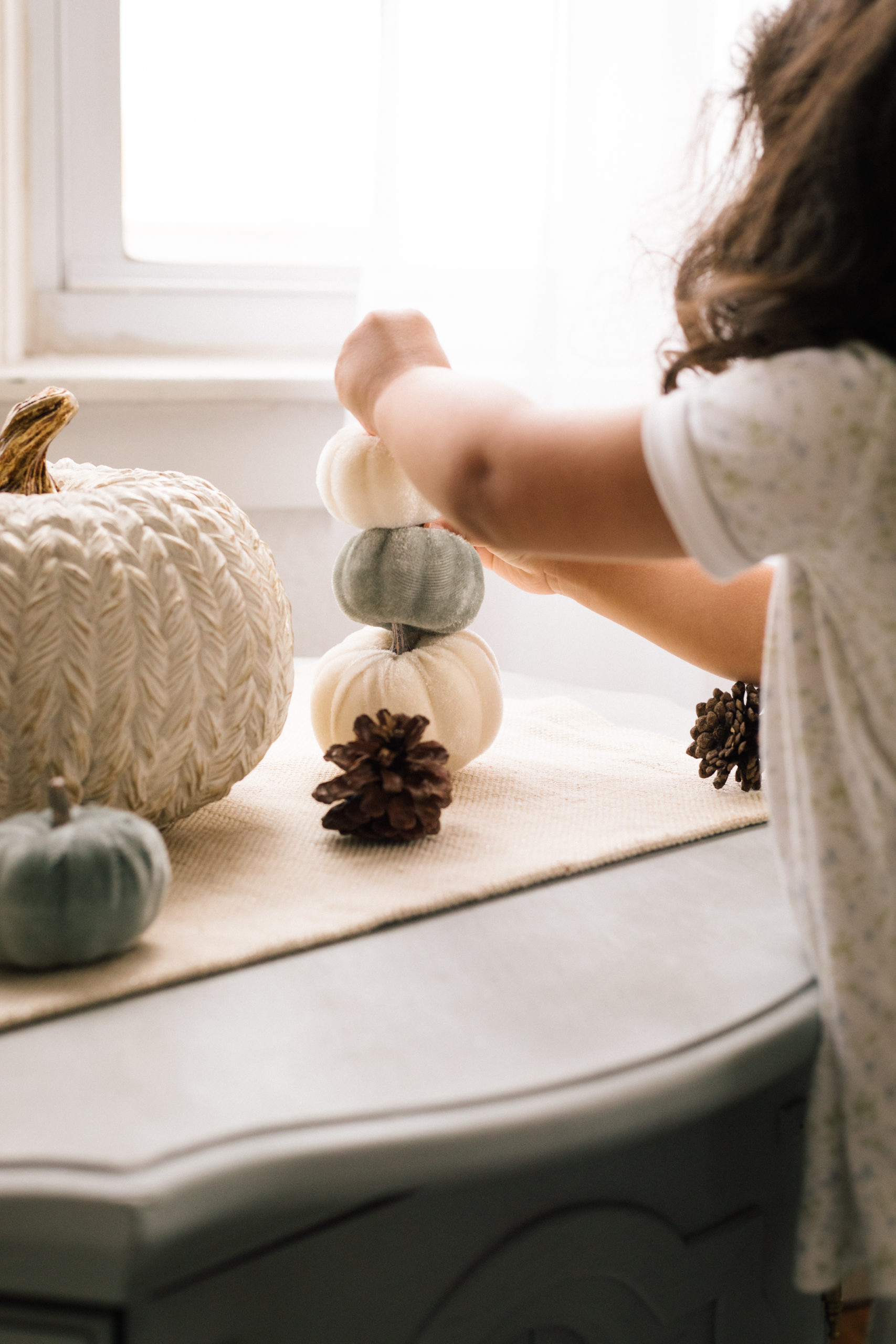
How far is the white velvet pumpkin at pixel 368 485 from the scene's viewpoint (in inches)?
29.3

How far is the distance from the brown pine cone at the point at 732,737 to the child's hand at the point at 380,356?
0.28m

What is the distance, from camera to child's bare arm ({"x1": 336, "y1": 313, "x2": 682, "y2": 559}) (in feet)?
1.69

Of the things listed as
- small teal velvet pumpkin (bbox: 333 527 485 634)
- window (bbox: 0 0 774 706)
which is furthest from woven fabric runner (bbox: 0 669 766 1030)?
window (bbox: 0 0 774 706)

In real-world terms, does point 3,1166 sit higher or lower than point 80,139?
lower

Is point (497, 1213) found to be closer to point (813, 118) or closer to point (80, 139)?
point (813, 118)

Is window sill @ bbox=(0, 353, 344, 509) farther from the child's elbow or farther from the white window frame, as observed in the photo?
the child's elbow

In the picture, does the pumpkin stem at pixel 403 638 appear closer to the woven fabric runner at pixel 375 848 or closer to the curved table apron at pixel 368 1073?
the woven fabric runner at pixel 375 848

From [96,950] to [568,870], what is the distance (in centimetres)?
25

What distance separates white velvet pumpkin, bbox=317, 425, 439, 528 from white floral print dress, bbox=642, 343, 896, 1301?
26cm

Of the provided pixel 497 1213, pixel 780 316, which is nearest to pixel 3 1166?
pixel 497 1213

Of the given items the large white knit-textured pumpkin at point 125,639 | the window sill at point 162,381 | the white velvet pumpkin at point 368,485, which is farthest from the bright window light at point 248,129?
the large white knit-textured pumpkin at point 125,639

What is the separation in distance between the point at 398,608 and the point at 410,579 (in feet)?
0.07

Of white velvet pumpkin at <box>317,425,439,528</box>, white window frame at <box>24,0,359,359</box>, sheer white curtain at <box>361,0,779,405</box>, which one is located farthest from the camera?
white window frame at <box>24,0,359,359</box>

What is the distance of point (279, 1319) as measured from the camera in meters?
0.44
